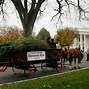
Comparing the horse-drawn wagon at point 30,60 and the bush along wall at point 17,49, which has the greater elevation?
the bush along wall at point 17,49

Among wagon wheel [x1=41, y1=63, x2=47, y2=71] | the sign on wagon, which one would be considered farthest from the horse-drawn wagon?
wagon wheel [x1=41, y1=63, x2=47, y2=71]

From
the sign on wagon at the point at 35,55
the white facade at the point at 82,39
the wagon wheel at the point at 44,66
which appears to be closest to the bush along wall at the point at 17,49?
the sign on wagon at the point at 35,55

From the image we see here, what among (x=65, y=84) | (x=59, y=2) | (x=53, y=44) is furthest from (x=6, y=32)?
(x=65, y=84)

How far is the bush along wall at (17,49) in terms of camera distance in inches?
568

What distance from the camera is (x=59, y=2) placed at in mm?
24562

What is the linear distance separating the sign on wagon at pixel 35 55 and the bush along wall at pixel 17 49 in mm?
192

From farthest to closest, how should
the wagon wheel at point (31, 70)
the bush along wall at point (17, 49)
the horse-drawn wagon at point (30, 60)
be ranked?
the wagon wheel at point (31, 70), the horse-drawn wagon at point (30, 60), the bush along wall at point (17, 49)

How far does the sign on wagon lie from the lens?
15.2 m

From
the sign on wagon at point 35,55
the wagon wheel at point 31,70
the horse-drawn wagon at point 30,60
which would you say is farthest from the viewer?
the wagon wheel at point 31,70

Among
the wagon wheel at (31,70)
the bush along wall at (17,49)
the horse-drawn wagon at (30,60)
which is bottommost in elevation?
the wagon wheel at (31,70)

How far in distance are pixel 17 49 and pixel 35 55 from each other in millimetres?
1287

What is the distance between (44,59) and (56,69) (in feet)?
6.12

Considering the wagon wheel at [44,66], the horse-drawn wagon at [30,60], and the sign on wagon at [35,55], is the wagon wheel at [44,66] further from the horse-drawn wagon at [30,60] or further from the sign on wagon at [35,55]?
the sign on wagon at [35,55]

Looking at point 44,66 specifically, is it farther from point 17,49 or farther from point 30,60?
point 17,49
